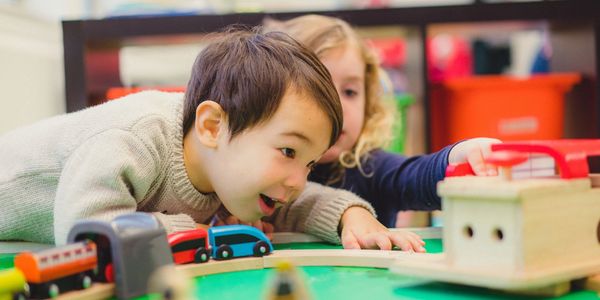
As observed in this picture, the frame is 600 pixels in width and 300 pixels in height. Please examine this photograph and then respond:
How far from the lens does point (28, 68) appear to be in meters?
2.14

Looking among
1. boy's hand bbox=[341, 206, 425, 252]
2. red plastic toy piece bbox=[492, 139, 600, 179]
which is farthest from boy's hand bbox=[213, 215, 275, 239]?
red plastic toy piece bbox=[492, 139, 600, 179]

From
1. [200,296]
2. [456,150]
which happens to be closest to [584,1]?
[456,150]

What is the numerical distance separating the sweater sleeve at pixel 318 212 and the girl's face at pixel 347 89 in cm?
19

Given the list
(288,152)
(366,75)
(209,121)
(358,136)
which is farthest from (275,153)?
(366,75)

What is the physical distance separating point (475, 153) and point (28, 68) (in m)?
1.63

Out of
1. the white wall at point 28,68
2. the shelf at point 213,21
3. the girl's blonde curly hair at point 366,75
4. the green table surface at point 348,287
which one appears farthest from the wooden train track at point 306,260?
the white wall at point 28,68

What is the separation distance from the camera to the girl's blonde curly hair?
139 cm

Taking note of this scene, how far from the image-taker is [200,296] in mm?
676

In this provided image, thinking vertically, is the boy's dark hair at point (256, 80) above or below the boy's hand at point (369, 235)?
above

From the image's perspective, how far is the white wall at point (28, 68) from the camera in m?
2.01

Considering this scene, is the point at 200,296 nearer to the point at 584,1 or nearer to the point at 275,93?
the point at 275,93

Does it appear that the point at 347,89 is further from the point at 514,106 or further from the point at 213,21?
the point at 514,106

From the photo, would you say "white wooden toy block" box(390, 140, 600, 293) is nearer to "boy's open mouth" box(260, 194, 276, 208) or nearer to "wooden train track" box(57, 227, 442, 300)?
"wooden train track" box(57, 227, 442, 300)

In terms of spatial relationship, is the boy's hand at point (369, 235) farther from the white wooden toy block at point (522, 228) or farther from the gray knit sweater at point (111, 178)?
the white wooden toy block at point (522, 228)
